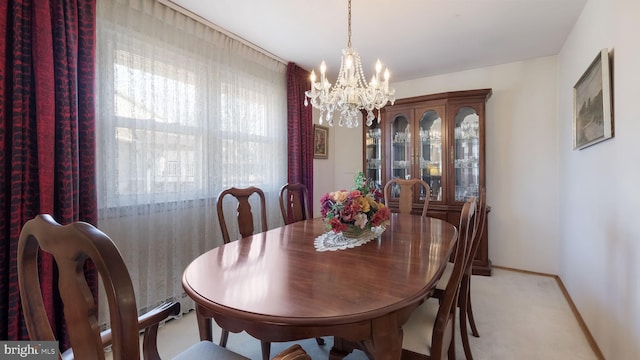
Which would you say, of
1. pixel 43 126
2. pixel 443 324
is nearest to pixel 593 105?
pixel 443 324

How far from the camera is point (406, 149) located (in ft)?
12.2

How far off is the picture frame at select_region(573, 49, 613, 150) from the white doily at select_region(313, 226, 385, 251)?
1.47 meters

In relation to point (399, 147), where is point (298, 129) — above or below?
above

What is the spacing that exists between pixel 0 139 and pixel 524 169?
4.35m

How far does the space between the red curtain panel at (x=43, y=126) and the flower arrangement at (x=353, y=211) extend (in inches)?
57.0

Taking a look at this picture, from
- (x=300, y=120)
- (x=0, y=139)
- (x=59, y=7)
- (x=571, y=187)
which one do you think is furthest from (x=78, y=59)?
(x=571, y=187)

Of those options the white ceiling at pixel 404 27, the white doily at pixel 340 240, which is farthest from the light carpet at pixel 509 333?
the white ceiling at pixel 404 27

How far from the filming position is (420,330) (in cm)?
126

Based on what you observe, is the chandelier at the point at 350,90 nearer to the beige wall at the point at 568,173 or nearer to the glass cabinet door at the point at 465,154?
the beige wall at the point at 568,173

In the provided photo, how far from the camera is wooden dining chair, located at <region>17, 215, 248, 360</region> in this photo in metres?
0.51

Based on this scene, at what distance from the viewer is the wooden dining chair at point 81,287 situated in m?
0.51

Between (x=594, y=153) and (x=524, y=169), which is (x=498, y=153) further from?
(x=594, y=153)

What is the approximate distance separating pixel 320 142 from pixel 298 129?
794mm

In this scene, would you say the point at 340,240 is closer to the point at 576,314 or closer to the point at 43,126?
the point at 43,126
